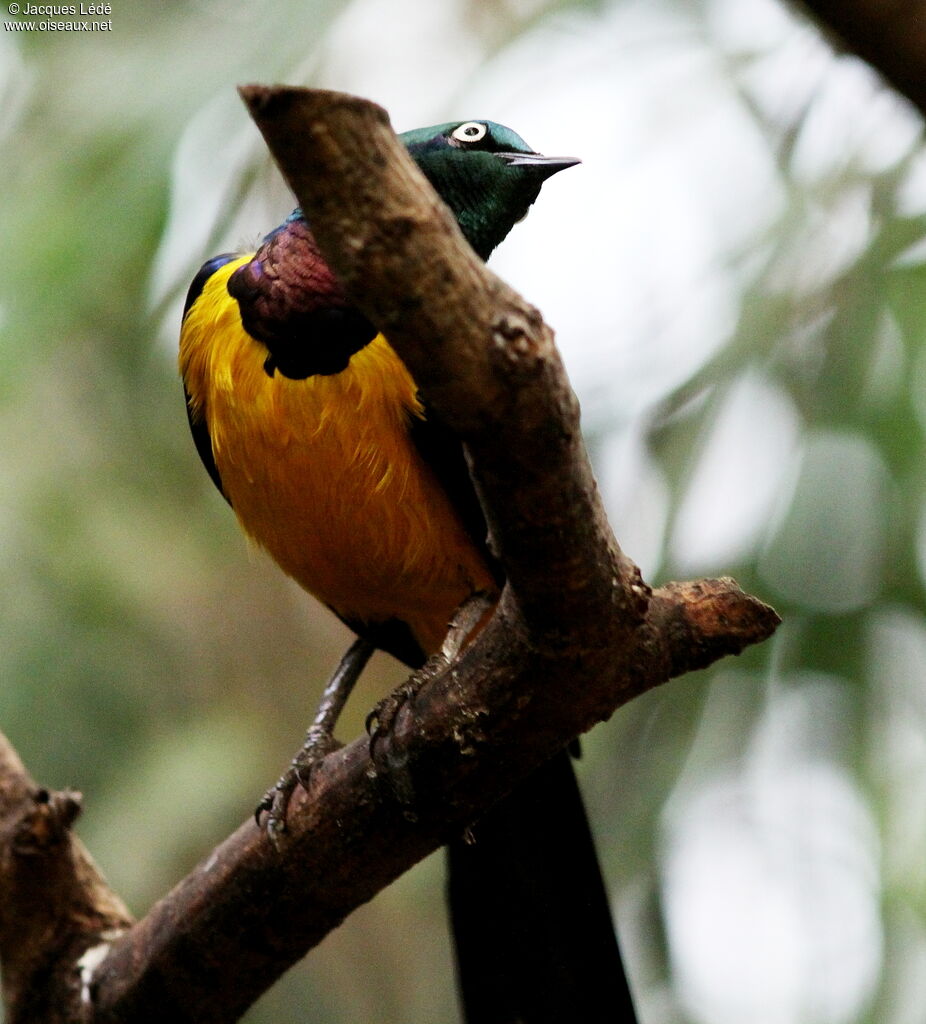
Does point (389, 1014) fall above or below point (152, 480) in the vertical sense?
below

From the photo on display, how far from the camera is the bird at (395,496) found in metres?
2.47

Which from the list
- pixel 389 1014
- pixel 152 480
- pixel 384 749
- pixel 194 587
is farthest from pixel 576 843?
pixel 152 480

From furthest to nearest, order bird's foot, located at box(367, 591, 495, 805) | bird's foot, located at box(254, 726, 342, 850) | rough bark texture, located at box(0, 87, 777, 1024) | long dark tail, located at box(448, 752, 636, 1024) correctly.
Result: long dark tail, located at box(448, 752, 636, 1024), bird's foot, located at box(254, 726, 342, 850), bird's foot, located at box(367, 591, 495, 805), rough bark texture, located at box(0, 87, 777, 1024)

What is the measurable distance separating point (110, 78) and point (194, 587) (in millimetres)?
1554

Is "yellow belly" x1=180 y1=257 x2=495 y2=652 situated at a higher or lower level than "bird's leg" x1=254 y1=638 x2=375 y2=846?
higher

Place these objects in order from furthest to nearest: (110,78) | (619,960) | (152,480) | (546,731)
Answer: (152,480) → (110,78) → (619,960) → (546,731)

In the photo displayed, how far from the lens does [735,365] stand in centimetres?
343

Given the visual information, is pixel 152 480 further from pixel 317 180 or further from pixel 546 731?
pixel 317 180

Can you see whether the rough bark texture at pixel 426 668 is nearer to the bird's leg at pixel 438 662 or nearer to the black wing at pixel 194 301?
the bird's leg at pixel 438 662

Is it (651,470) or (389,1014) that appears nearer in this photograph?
(651,470)

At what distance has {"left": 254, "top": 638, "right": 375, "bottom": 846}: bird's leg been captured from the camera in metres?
2.44

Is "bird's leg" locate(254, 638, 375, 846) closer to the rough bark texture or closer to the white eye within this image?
the rough bark texture

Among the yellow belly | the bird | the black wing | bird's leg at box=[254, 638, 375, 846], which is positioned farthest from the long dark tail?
the black wing

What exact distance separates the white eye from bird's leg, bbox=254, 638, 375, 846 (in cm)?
113
